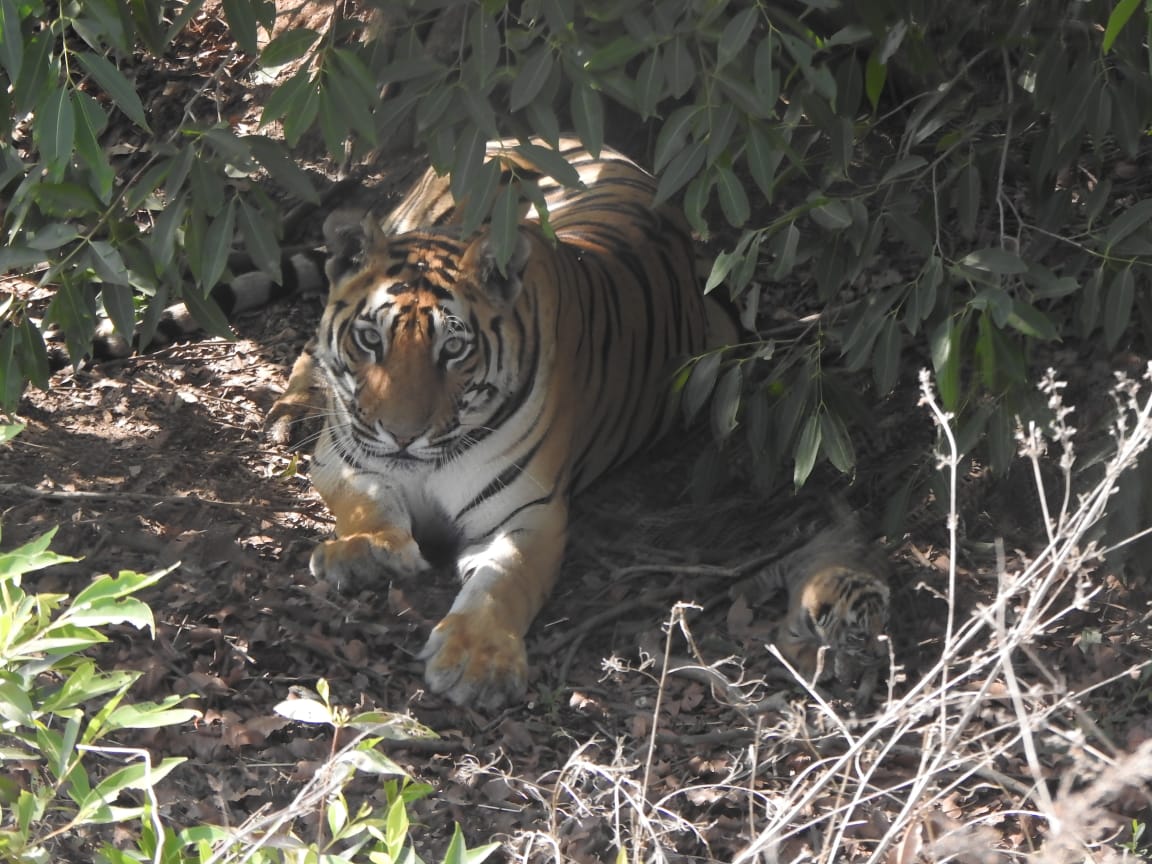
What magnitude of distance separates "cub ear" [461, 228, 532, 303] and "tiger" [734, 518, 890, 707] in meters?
1.18

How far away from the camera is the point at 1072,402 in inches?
176

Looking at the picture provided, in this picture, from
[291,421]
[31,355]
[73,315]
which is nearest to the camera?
[73,315]

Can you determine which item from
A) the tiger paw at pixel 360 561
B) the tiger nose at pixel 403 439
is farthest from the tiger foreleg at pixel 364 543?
the tiger nose at pixel 403 439

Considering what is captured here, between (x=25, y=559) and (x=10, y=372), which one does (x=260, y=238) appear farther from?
(x=25, y=559)

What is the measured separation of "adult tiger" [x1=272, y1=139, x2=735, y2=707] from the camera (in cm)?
400

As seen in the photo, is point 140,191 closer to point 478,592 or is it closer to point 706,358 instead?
point 478,592

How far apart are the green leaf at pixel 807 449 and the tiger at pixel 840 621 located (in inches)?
14.5

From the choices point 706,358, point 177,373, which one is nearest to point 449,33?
point 177,373

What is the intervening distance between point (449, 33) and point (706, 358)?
2.00 metres

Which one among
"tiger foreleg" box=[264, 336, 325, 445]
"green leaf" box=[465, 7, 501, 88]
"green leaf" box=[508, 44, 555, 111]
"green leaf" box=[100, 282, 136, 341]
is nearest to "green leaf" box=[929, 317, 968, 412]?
"green leaf" box=[508, 44, 555, 111]

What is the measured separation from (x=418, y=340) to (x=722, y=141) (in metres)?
1.20

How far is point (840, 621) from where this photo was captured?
3924 millimetres

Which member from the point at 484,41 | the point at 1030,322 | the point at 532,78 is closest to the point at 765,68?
the point at 532,78

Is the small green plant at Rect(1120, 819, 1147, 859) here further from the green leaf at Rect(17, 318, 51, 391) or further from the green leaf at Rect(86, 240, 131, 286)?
the green leaf at Rect(17, 318, 51, 391)
